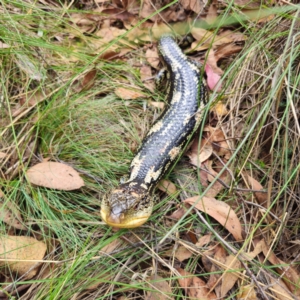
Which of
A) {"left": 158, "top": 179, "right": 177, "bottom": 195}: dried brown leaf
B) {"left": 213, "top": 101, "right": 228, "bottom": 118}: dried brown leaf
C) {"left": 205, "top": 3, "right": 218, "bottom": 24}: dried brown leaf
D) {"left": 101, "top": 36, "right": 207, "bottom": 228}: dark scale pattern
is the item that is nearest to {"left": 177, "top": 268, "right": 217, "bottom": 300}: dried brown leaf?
{"left": 101, "top": 36, "right": 207, "bottom": 228}: dark scale pattern

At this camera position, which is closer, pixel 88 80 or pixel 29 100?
pixel 29 100

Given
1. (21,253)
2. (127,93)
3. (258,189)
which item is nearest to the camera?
(21,253)

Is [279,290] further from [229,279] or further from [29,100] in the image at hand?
[29,100]

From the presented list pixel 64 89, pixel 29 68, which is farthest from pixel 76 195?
pixel 29 68

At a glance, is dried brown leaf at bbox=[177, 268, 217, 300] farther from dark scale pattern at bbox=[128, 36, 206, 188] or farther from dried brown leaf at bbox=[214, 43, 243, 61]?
dried brown leaf at bbox=[214, 43, 243, 61]

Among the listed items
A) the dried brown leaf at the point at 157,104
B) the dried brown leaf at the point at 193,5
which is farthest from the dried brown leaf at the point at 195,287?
the dried brown leaf at the point at 193,5

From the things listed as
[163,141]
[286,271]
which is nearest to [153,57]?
[163,141]

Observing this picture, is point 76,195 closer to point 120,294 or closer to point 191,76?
point 120,294
